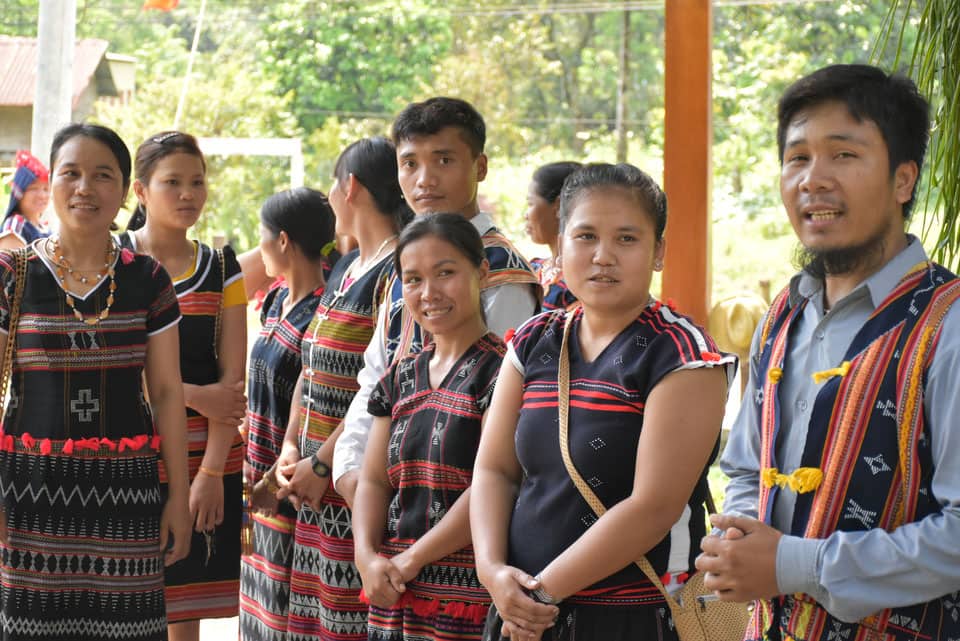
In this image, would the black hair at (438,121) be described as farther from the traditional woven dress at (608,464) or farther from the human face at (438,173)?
the traditional woven dress at (608,464)

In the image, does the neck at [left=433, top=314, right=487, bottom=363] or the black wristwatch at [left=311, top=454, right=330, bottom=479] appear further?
the black wristwatch at [left=311, top=454, right=330, bottom=479]

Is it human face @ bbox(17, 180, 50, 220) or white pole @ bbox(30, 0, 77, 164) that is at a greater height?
white pole @ bbox(30, 0, 77, 164)

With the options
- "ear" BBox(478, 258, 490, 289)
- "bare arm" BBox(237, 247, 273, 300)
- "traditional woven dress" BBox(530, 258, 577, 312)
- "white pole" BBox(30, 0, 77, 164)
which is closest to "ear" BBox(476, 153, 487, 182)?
"ear" BBox(478, 258, 490, 289)

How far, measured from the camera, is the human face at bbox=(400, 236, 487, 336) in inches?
87.1

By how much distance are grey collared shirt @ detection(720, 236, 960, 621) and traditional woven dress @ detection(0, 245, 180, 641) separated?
153 centimetres

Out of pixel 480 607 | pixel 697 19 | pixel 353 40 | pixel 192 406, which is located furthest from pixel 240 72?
pixel 480 607

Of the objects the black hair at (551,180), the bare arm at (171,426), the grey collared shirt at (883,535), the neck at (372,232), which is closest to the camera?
the grey collared shirt at (883,535)

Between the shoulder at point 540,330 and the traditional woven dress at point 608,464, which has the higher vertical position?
the shoulder at point 540,330

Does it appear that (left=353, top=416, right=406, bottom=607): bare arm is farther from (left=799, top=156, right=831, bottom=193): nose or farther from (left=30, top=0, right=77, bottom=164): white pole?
(left=30, top=0, right=77, bottom=164): white pole

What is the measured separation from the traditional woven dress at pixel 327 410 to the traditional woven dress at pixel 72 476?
0.36 meters

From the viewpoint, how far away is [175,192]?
2941 mm

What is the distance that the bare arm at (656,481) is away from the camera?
1.71 meters

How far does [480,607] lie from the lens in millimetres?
2090

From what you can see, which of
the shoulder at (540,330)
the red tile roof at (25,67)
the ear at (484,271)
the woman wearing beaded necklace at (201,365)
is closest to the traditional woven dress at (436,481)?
the ear at (484,271)
